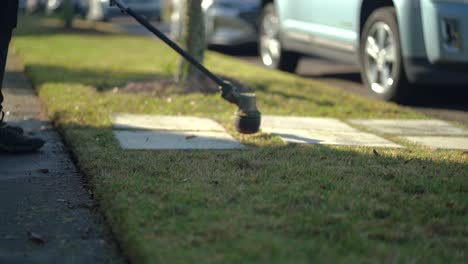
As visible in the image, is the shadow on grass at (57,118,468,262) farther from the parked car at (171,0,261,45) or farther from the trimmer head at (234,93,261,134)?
the parked car at (171,0,261,45)

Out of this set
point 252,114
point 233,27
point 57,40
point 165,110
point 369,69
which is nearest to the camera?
point 252,114

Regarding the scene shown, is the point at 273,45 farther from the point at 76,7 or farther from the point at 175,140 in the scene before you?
the point at 76,7

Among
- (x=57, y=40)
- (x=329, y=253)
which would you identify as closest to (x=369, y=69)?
(x=329, y=253)

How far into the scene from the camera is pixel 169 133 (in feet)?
21.5

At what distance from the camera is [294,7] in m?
10.8

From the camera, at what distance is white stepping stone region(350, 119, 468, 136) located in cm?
699

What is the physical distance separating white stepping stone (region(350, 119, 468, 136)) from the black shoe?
2553 millimetres

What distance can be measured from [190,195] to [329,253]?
1061mm

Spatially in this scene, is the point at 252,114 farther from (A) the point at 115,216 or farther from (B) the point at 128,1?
(B) the point at 128,1

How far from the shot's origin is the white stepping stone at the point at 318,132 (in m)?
6.36

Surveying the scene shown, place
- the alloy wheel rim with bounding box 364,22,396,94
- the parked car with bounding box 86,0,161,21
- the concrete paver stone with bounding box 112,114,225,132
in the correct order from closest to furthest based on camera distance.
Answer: the concrete paver stone with bounding box 112,114,225,132 → the alloy wheel rim with bounding box 364,22,396,94 → the parked car with bounding box 86,0,161,21

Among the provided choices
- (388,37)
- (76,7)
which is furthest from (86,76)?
(76,7)

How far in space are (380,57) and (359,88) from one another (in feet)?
4.90

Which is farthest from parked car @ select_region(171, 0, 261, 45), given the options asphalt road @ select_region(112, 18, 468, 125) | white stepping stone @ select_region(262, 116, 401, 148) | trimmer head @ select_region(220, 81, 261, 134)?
trimmer head @ select_region(220, 81, 261, 134)
